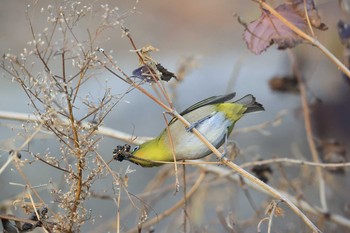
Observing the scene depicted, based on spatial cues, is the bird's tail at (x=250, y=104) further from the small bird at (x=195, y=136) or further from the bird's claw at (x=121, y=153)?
the bird's claw at (x=121, y=153)

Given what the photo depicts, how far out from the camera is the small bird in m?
0.72

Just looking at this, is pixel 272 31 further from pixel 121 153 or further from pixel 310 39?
pixel 121 153

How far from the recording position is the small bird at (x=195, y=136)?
2.37 ft

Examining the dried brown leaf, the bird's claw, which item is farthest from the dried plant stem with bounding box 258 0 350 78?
the bird's claw

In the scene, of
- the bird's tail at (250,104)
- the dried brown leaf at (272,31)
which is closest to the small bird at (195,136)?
the bird's tail at (250,104)

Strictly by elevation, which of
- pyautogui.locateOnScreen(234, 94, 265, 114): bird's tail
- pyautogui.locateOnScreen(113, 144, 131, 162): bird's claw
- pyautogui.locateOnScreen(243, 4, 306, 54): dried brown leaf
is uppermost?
pyautogui.locateOnScreen(243, 4, 306, 54): dried brown leaf

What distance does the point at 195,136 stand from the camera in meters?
→ 0.72

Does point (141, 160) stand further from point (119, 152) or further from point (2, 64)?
point (2, 64)

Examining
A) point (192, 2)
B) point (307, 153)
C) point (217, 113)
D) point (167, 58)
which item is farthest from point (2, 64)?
point (192, 2)

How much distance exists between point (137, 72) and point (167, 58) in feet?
5.36

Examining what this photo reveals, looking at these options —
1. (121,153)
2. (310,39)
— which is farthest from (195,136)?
(310,39)

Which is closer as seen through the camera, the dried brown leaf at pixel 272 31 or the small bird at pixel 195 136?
the small bird at pixel 195 136

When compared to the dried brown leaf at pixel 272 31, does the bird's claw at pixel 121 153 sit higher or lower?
lower

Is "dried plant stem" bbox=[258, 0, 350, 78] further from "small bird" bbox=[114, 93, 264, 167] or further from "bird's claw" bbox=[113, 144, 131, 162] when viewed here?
"bird's claw" bbox=[113, 144, 131, 162]
